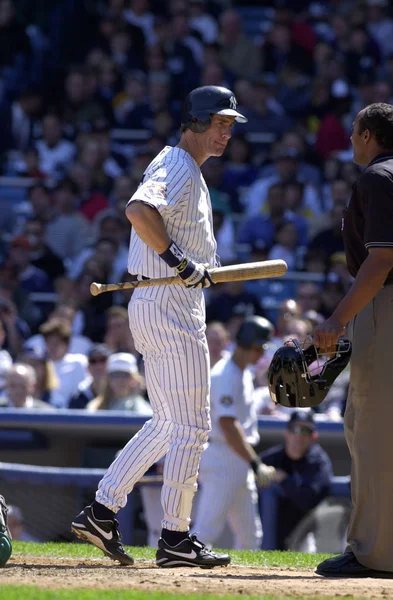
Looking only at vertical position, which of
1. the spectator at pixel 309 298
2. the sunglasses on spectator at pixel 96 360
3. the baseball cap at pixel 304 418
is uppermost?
the spectator at pixel 309 298

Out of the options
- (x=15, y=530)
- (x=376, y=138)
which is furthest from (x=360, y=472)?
(x=15, y=530)

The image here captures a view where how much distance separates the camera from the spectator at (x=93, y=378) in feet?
35.8

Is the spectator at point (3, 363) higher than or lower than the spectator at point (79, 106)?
lower

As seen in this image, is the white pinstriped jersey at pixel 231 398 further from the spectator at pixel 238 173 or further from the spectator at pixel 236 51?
the spectator at pixel 236 51

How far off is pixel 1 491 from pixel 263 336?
A: 8.28 feet

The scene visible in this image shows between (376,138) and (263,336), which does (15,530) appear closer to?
(263,336)

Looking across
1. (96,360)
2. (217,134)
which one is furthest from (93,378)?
(217,134)

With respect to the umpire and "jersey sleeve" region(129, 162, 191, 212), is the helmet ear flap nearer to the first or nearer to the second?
"jersey sleeve" region(129, 162, 191, 212)

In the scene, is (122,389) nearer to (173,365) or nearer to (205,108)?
(173,365)

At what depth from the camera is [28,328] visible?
42.9 feet

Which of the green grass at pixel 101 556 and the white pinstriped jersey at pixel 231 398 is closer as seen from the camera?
the green grass at pixel 101 556

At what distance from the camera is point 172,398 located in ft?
18.1

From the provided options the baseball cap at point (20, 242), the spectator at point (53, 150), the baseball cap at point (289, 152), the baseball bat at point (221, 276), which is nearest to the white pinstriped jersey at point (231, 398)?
the baseball bat at point (221, 276)

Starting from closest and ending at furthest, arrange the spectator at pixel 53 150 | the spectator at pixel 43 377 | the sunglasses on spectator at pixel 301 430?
the sunglasses on spectator at pixel 301 430
the spectator at pixel 43 377
the spectator at pixel 53 150
